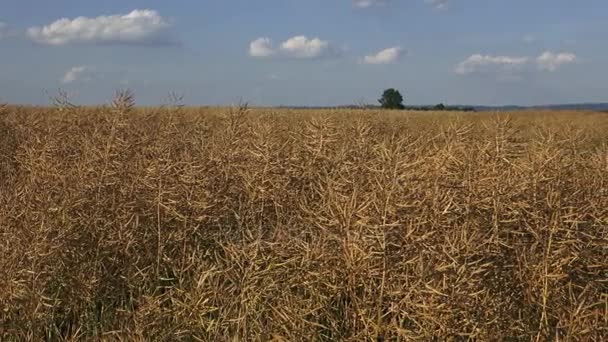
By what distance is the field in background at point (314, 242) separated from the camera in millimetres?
3830

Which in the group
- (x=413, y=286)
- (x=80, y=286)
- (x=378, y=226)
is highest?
(x=378, y=226)

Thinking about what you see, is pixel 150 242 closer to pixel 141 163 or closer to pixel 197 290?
pixel 141 163

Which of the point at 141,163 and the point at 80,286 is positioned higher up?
the point at 141,163

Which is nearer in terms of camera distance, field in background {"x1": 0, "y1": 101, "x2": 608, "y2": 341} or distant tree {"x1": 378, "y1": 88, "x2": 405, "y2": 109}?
field in background {"x1": 0, "y1": 101, "x2": 608, "y2": 341}

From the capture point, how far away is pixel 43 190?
203 inches

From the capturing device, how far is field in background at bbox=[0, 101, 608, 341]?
3.83 m

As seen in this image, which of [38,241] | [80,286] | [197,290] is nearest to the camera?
[197,290]

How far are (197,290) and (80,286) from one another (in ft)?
3.79

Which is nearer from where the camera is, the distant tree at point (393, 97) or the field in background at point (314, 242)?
the field in background at point (314, 242)

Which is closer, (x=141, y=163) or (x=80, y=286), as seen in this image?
(x=80, y=286)

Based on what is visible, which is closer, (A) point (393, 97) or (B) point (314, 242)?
(B) point (314, 242)

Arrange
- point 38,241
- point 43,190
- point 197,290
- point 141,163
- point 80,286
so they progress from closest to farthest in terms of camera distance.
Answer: point 197,290 → point 38,241 → point 80,286 → point 43,190 → point 141,163

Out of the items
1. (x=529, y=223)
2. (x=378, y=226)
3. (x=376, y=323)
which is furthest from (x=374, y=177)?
(x=529, y=223)

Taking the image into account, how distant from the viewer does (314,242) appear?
4.04m
